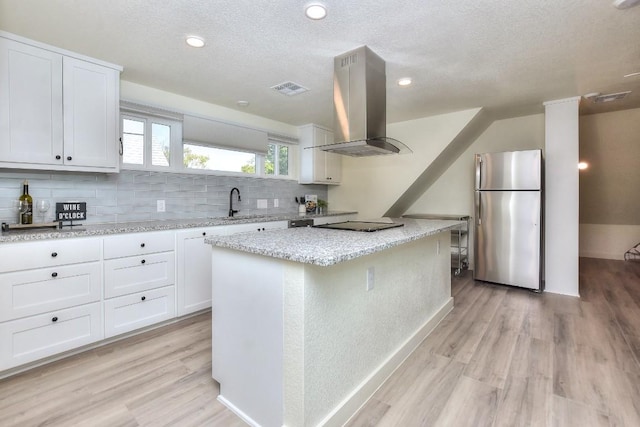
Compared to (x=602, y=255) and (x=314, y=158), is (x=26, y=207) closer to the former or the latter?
(x=314, y=158)

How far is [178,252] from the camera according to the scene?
273cm

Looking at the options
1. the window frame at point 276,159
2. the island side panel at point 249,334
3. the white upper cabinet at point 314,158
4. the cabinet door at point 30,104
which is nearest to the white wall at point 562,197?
the white upper cabinet at point 314,158

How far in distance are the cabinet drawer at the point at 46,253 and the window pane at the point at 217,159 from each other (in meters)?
1.48

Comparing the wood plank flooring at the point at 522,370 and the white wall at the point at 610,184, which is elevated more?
the white wall at the point at 610,184

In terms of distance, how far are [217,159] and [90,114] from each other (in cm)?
144

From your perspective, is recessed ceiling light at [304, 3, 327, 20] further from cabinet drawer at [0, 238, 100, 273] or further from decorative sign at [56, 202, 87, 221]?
decorative sign at [56, 202, 87, 221]

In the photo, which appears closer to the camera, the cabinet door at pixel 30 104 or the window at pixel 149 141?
the cabinet door at pixel 30 104

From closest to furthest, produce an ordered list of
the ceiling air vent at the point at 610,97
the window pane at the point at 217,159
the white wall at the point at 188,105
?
the white wall at the point at 188,105, the ceiling air vent at the point at 610,97, the window pane at the point at 217,159

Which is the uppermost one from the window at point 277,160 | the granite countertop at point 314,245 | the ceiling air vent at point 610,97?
the ceiling air vent at point 610,97

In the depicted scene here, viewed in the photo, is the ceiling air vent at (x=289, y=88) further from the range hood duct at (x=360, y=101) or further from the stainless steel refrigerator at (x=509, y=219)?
the stainless steel refrigerator at (x=509, y=219)

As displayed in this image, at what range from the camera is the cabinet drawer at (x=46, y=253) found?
6.23 ft

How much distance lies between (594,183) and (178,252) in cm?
644

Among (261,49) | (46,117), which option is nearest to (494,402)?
(261,49)

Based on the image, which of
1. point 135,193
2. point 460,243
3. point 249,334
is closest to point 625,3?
point 249,334
